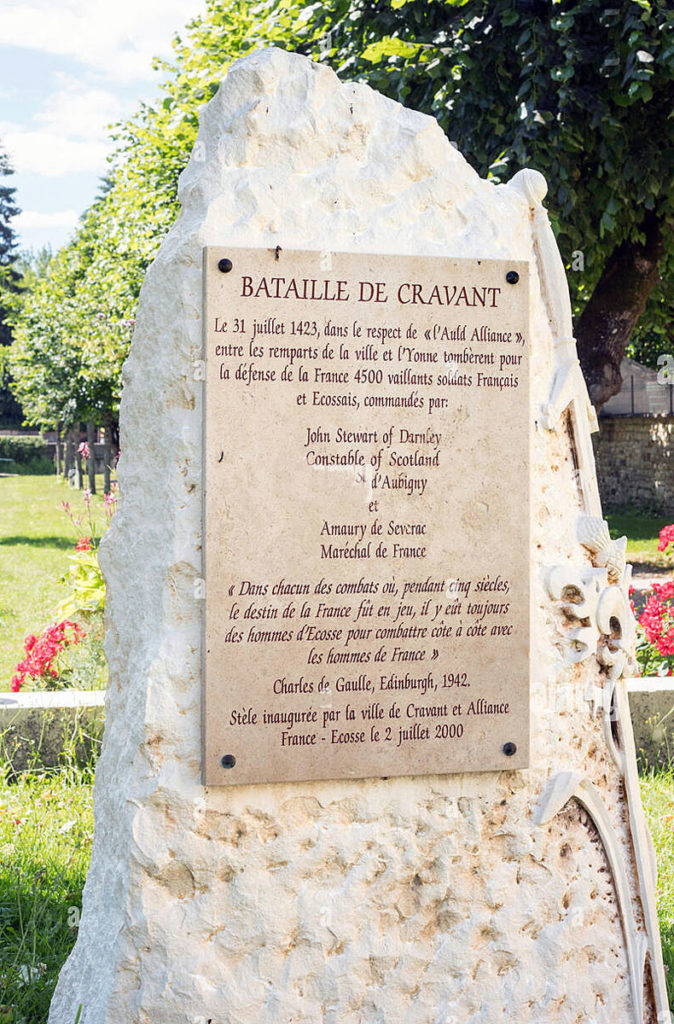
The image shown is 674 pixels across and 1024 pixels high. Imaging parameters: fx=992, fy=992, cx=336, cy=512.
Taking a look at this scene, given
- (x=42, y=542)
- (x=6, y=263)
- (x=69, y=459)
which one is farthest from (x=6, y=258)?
(x=42, y=542)

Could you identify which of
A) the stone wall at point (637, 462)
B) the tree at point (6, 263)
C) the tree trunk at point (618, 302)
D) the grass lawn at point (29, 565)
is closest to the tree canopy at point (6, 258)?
the tree at point (6, 263)

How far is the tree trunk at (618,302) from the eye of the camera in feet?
27.1

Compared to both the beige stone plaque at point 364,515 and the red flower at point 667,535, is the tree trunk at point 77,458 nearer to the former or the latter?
the red flower at point 667,535

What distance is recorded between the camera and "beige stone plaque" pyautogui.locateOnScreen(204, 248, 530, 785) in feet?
8.14

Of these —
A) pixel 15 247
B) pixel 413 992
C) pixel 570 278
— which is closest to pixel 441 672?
pixel 413 992

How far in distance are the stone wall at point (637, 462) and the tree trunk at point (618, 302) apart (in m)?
10.8

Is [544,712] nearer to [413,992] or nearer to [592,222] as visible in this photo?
[413,992]

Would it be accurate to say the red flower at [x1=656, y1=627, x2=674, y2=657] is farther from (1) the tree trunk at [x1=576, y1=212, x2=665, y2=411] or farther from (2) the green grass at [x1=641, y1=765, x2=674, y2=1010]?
(1) the tree trunk at [x1=576, y1=212, x2=665, y2=411]

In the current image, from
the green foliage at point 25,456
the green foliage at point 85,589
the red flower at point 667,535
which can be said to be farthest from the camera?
the green foliage at point 25,456

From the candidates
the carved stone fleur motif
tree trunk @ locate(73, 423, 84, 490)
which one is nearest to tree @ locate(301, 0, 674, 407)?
the carved stone fleur motif

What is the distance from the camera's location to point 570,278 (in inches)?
349

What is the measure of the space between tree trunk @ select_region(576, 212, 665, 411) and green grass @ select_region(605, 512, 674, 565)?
3.98 m

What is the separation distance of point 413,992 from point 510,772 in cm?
61

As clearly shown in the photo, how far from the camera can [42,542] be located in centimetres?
1703
